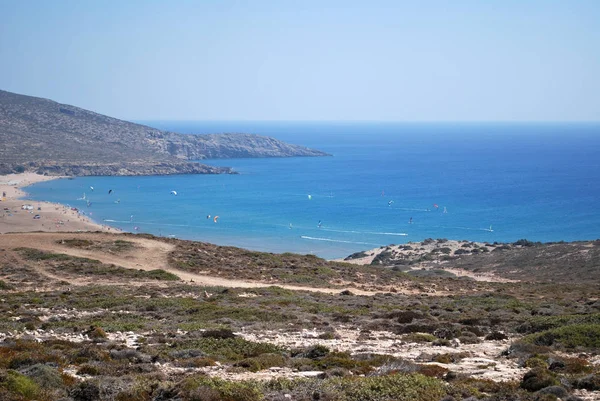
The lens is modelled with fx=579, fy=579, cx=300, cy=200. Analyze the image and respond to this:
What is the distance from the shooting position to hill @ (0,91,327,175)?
14538 centimetres

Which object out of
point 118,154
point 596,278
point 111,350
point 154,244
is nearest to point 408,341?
point 111,350

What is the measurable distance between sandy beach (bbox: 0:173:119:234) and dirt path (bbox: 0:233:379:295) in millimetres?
33920

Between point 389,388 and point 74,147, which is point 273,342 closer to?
point 389,388

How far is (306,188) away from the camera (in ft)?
432

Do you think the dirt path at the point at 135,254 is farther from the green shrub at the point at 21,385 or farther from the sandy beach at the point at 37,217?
the sandy beach at the point at 37,217

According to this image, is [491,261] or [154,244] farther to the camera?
[491,261]

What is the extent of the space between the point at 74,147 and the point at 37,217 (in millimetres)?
94713

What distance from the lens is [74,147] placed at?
169250mm

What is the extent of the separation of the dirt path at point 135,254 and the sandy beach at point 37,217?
33920 mm

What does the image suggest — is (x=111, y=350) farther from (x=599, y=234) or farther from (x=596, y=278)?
(x=599, y=234)

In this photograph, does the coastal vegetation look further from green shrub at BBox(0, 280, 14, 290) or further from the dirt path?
the dirt path

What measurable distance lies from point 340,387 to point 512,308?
15112mm

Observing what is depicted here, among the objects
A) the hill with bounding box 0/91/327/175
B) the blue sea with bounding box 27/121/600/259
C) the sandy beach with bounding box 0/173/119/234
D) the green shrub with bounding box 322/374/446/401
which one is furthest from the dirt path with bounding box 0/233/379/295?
the hill with bounding box 0/91/327/175

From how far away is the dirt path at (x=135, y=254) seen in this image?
32.6 metres
